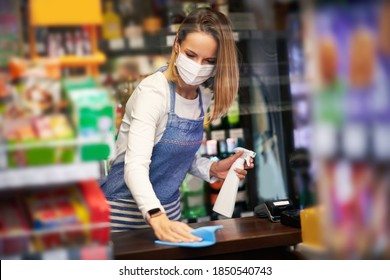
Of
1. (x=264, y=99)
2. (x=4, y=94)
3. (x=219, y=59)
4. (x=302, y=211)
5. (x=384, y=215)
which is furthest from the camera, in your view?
(x=264, y=99)

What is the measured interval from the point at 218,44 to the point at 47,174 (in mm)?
895

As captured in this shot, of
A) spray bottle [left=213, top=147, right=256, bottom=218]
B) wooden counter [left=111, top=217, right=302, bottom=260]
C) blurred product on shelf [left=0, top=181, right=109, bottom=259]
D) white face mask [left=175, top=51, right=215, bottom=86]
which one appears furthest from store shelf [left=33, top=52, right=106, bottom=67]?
spray bottle [left=213, top=147, right=256, bottom=218]

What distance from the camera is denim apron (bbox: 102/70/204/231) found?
2268mm

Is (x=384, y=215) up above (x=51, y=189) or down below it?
below

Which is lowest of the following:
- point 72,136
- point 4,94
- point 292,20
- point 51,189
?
point 51,189

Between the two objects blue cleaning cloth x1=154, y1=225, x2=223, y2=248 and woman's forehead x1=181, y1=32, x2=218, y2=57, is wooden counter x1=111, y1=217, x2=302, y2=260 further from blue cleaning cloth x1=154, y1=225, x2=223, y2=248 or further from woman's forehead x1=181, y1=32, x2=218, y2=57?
woman's forehead x1=181, y1=32, x2=218, y2=57

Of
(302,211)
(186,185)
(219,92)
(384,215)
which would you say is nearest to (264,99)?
(186,185)

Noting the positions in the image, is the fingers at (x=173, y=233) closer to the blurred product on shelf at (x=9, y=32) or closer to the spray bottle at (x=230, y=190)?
the spray bottle at (x=230, y=190)

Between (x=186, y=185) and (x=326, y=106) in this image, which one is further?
(x=186, y=185)

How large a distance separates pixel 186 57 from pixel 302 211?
0.72 metres

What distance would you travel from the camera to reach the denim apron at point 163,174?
2268 millimetres

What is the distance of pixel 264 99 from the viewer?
3.69m

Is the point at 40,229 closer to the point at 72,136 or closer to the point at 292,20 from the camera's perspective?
the point at 72,136

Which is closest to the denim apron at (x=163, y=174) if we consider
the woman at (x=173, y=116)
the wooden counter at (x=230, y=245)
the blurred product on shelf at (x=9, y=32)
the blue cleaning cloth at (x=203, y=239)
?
the woman at (x=173, y=116)
